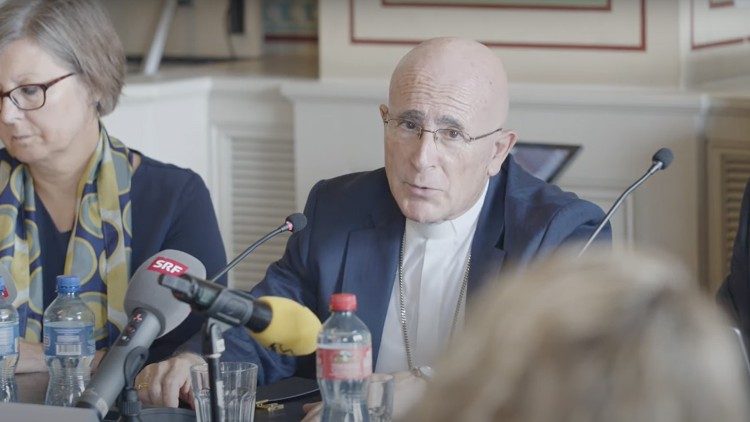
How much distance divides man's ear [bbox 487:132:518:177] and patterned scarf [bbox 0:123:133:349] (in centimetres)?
85

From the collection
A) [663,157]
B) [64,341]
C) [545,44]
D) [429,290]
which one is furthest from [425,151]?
[545,44]

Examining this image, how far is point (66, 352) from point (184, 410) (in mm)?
316

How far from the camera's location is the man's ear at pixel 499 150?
8.31 feet

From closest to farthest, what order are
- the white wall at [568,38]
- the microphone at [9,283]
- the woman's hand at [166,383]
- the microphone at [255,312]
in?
the microphone at [255,312], the woman's hand at [166,383], the microphone at [9,283], the white wall at [568,38]

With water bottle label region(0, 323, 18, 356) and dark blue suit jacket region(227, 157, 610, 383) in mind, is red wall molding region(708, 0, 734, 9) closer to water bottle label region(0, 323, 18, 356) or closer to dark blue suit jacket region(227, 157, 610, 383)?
dark blue suit jacket region(227, 157, 610, 383)

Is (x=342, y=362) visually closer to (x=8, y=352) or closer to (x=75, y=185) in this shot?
(x=8, y=352)

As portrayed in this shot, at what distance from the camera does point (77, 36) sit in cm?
283

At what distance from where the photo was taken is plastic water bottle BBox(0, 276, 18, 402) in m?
2.30

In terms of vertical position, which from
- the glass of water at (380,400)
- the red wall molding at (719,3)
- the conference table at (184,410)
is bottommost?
the conference table at (184,410)

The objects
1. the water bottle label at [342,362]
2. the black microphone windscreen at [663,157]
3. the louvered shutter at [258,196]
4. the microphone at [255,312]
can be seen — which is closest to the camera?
the microphone at [255,312]

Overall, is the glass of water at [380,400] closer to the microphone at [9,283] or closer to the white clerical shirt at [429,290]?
the white clerical shirt at [429,290]

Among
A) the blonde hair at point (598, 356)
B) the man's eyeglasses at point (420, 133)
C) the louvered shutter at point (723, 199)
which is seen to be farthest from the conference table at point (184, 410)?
the louvered shutter at point (723, 199)

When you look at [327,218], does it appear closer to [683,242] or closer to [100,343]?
[100,343]

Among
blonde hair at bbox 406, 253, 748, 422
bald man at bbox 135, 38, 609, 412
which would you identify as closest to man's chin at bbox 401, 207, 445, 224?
bald man at bbox 135, 38, 609, 412
